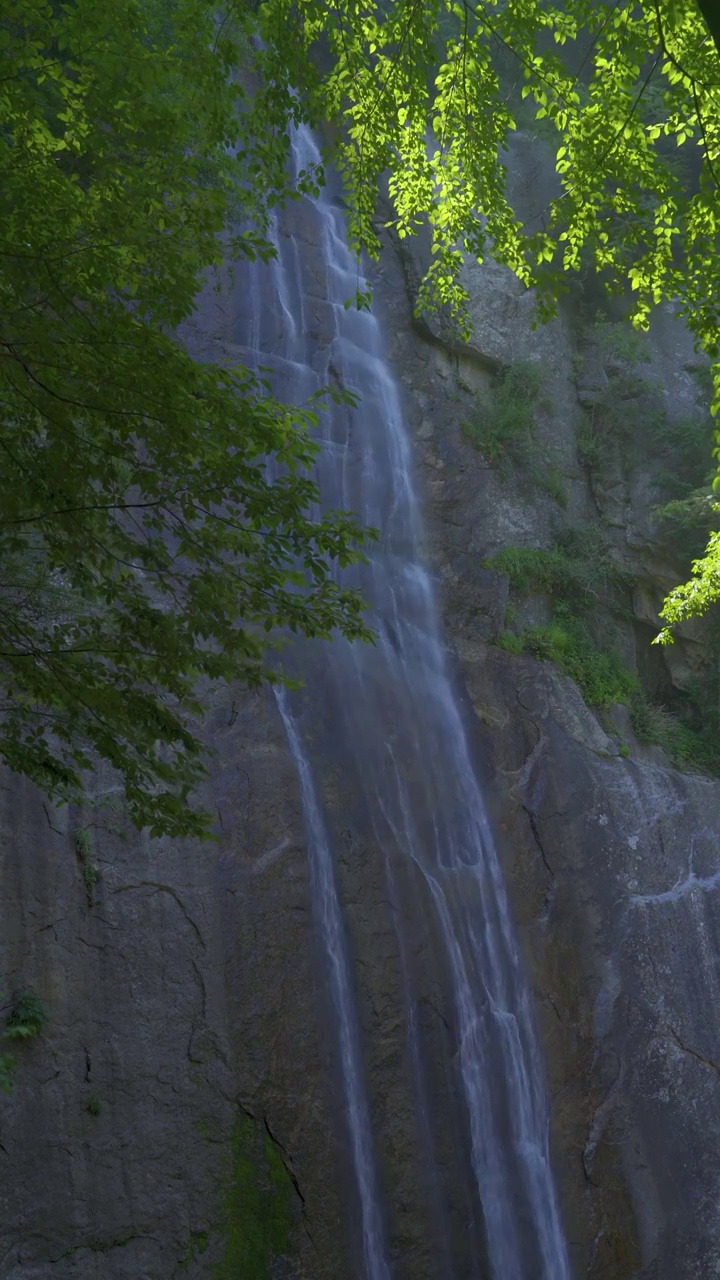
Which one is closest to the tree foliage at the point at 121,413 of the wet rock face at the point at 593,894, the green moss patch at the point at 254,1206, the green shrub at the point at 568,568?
the green moss patch at the point at 254,1206

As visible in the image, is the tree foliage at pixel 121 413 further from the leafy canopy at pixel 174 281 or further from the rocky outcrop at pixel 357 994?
the rocky outcrop at pixel 357 994

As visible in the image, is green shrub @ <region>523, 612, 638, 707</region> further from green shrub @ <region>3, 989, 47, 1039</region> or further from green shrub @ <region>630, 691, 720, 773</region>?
green shrub @ <region>3, 989, 47, 1039</region>

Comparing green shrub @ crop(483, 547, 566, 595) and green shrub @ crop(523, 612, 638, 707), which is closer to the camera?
green shrub @ crop(523, 612, 638, 707)

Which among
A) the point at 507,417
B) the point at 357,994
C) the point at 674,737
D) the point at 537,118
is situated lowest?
the point at 357,994

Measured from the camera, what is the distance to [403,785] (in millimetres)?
12594

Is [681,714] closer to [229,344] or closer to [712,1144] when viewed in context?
[712,1144]

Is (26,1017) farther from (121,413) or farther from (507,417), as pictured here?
(507,417)

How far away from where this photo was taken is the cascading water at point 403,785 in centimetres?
1080

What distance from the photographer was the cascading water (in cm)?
1080

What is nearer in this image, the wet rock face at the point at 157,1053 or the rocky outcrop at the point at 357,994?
the wet rock face at the point at 157,1053

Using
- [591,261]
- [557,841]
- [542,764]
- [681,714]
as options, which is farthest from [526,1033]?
[591,261]

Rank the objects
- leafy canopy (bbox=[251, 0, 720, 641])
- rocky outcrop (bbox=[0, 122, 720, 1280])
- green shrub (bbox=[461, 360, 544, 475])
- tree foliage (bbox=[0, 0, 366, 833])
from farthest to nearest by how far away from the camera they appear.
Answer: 1. green shrub (bbox=[461, 360, 544, 475])
2. rocky outcrop (bbox=[0, 122, 720, 1280])
3. leafy canopy (bbox=[251, 0, 720, 641])
4. tree foliage (bbox=[0, 0, 366, 833])

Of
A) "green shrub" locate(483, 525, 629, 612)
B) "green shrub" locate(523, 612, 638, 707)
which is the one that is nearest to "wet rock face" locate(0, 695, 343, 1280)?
"green shrub" locate(523, 612, 638, 707)

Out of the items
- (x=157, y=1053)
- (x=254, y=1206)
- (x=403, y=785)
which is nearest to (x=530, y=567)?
(x=403, y=785)
